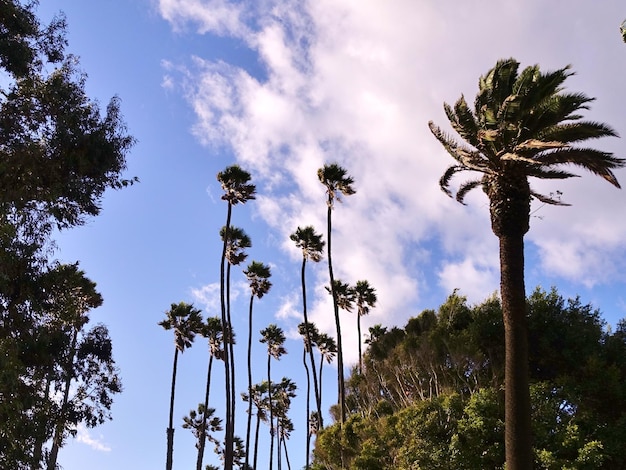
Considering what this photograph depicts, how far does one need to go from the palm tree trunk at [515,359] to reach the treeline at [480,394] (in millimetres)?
7330

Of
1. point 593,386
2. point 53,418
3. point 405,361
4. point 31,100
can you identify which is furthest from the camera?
point 405,361

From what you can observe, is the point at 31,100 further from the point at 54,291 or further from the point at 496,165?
the point at 496,165

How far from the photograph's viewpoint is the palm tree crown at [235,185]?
36.9m

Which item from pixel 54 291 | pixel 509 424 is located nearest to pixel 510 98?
pixel 509 424

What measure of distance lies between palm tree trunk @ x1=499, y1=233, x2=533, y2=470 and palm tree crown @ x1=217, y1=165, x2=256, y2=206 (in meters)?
25.8

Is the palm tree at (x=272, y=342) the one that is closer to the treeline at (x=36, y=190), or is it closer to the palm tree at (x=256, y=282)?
the palm tree at (x=256, y=282)

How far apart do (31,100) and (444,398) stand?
740 inches

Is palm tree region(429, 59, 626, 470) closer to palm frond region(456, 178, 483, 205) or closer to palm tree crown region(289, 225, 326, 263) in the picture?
palm frond region(456, 178, 483, 205)

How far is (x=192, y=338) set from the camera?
42.9 m

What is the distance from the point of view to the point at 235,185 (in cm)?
3719

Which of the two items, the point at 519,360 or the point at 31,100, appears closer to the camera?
the point at 519,360

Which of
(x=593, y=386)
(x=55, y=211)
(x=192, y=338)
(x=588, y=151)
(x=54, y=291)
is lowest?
(x=593, y=386)

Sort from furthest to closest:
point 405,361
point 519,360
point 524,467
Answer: point 405,361, point 519,360, point 524,467

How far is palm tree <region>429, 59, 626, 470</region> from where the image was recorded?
43.4 feet
